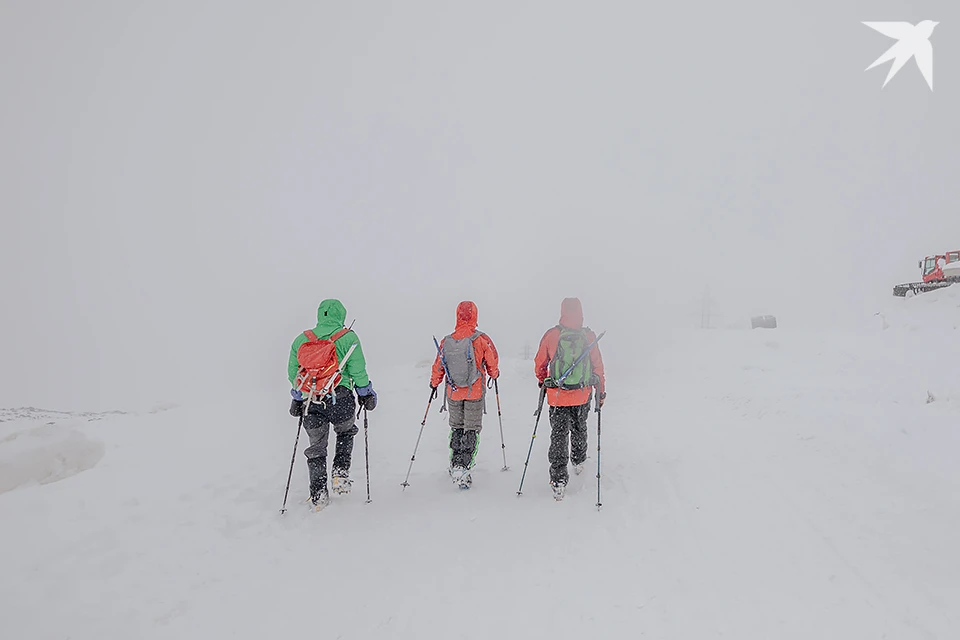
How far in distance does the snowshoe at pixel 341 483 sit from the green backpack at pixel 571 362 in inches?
144

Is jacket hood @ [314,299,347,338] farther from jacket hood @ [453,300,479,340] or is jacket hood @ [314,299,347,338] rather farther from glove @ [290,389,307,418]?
jacket hood @ [453,300,479,340]

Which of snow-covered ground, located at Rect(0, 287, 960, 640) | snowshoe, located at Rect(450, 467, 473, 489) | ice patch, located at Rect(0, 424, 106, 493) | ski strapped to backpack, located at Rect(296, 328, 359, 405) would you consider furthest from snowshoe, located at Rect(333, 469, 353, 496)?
ice patch, located at Rect(0, 424, 106, 493)

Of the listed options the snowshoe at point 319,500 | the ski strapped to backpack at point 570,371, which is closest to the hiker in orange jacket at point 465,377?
the ski strapped to backpack at point 570,371

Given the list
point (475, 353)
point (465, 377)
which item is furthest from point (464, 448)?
point (475, 353)

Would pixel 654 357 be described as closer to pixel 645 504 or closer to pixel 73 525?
pixel 645 504

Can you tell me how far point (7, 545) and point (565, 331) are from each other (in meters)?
8.23

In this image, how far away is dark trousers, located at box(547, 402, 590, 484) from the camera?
24.2 ft

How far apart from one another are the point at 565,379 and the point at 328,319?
154 inches

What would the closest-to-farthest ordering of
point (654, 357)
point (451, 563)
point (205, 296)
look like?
point (451, 563)
point (654, 357)
point (205, 296)

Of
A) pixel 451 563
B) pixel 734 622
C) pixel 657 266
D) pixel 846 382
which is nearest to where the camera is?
pixel 734 622

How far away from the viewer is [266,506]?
23.7ft

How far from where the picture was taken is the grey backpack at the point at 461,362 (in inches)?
302

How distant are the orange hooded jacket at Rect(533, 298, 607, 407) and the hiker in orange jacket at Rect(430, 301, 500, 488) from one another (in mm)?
796

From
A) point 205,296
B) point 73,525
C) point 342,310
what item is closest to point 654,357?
point 342,310
